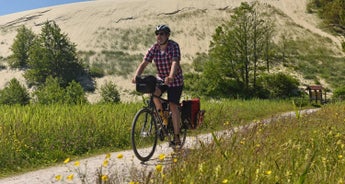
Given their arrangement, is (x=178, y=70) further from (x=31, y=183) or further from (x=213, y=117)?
(x=213, y=117)

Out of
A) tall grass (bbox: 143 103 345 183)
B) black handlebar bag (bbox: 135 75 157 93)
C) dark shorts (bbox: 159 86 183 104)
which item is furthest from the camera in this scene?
dark shorts (bbox: 159 86 183 104)

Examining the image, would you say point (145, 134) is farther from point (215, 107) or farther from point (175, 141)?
point (215, 107)

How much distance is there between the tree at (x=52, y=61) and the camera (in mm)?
42188

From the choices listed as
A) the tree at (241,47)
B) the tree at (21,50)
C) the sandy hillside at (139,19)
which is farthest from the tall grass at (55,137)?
the sandy hillside at (139,19)

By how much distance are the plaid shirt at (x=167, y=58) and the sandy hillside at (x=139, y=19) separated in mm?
48345

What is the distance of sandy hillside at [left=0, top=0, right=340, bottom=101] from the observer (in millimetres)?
62531

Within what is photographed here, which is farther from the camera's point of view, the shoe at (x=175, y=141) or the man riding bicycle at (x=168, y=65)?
the shoe at (x=175, y=141)

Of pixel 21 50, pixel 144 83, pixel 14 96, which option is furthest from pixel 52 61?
pixel 144 83

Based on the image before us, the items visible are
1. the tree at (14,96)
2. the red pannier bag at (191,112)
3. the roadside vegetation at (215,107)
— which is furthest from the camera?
the tree at (14,96)

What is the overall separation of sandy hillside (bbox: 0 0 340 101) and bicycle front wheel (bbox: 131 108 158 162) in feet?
160

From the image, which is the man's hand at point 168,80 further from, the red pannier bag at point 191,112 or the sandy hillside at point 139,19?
the sandy hillside at point 139,19

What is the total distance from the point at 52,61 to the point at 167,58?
127 feet

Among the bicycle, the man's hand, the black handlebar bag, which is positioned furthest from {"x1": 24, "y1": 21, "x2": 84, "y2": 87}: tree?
the man's hand

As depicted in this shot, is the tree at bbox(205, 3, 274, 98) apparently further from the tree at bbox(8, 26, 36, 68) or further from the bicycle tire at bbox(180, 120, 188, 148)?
the tree at bbox(8, 26, 36, 68)
